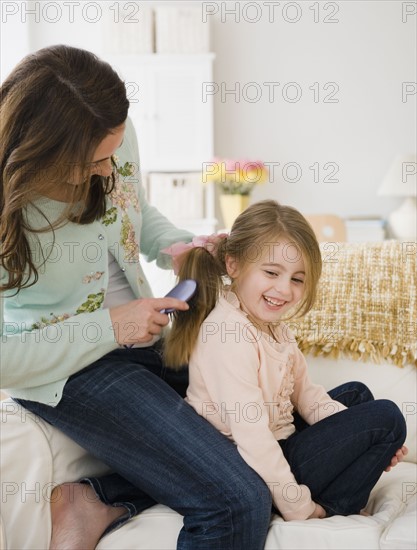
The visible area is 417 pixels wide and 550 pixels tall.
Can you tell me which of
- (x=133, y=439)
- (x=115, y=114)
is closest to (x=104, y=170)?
(x=115, y=114)

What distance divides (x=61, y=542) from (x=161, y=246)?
0.64m

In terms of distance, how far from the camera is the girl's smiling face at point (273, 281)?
4.59ft

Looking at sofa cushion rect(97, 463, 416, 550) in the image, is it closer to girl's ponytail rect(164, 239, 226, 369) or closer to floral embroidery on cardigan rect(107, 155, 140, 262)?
girl's ponytail rect(164, 239, 226, 369)

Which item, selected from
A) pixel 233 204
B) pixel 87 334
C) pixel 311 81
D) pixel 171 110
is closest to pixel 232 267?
pixel 87 334

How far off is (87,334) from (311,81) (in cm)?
365

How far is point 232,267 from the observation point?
147 cm

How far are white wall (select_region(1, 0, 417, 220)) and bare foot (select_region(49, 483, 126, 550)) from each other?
347cm

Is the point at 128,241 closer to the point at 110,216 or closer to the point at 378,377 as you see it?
the point at 110,216

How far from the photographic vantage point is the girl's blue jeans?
48.3 inches

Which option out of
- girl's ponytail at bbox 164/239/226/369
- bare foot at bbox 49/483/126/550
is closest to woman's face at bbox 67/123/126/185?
girl's ponytail at bbox 164/239/226/369

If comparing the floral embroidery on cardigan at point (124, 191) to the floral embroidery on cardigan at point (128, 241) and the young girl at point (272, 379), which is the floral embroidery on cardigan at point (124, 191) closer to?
the floral embroidery on cardigan at point (128, 241)

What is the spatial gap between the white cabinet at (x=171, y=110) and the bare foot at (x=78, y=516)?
321 cm

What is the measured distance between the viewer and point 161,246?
161 centimetres

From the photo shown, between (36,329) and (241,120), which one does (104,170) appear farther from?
(241,120)
